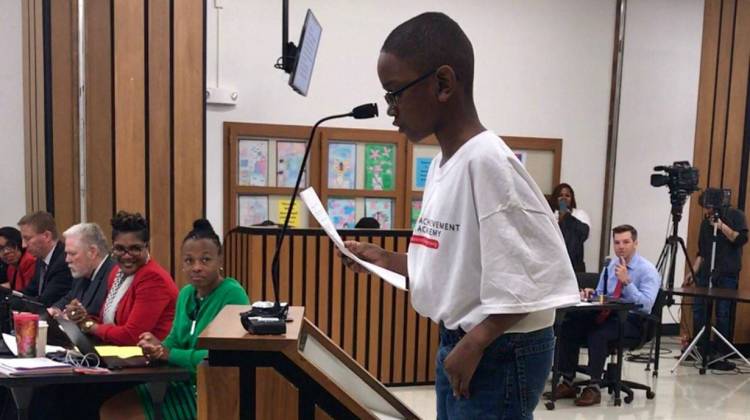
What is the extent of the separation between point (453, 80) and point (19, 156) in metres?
5.15

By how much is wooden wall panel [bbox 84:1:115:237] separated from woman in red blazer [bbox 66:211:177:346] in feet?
4.65

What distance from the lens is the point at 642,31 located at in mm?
6715

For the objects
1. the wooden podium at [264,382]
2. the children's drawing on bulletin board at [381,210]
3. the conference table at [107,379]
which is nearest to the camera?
the wooden podium at [264,382]

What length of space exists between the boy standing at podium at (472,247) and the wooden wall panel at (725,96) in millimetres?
5728

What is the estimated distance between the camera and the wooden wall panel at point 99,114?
401 cm

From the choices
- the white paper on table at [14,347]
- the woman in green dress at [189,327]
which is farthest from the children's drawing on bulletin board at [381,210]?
the white paper on table at [14,347]

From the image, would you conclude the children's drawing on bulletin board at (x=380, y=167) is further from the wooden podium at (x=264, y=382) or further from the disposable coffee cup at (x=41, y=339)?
the wooden podium at (x=264, y=382)

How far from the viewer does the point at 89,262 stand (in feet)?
10.1

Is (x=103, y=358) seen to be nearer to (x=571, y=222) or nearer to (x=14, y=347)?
(x=14, y=347)

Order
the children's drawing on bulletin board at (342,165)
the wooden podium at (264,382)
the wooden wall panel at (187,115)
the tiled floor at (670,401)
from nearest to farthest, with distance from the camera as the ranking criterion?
1. the wooden podium at (264,382)
2. the tiled floor at (670,401)
3. the wooden wall panel at (187,115)
4. the children's drawing on bulletin board at (342,165)

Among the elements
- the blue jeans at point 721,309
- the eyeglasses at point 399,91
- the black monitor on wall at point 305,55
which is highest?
the black monitor on wall at point 305,55

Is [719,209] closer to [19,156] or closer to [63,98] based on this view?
[63,98]

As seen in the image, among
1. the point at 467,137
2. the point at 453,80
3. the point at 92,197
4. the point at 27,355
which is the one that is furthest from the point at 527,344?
the point at 92,197

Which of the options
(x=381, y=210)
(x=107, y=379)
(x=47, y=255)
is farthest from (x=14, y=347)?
(x=381, y=210)
